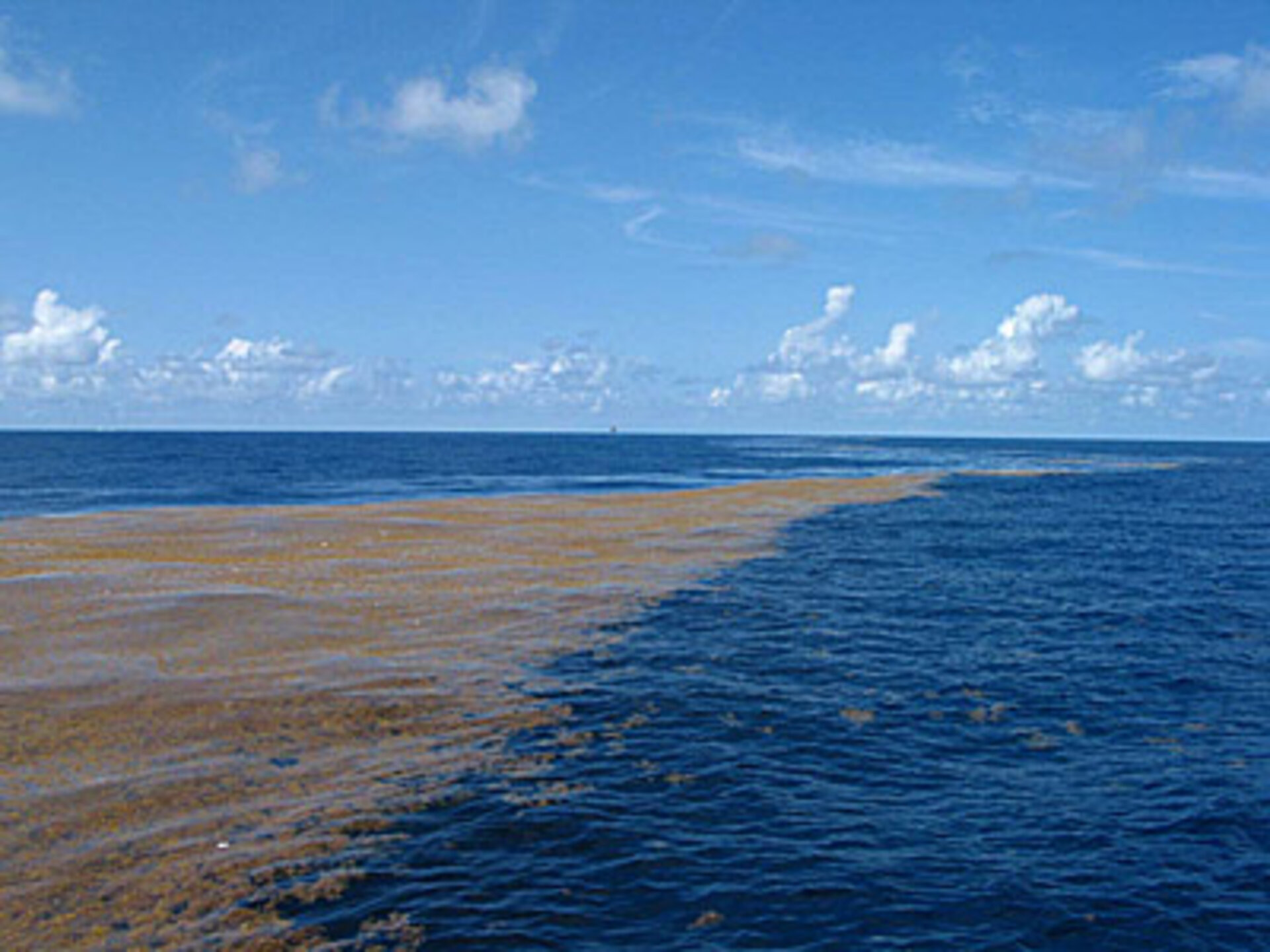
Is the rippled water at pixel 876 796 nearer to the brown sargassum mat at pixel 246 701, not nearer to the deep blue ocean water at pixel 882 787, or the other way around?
the deep blue ocean water at pixel 882 787

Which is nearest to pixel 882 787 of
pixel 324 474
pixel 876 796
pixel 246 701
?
pixel 876 796

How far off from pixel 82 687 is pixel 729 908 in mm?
17295

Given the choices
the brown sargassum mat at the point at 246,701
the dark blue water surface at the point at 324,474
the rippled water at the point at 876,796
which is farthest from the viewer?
the dark blue water surface at the point at 324,474

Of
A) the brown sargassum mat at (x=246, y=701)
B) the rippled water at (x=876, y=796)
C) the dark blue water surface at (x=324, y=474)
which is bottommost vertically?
the rippled water at (x=876, y=796)

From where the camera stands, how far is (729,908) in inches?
498

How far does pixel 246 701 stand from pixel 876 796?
1405cm

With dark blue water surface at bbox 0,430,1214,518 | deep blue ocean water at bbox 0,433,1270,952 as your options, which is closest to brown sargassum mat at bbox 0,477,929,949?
deep blue ocean water at bbox 0,433,1270,952

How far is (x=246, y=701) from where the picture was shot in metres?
21.0

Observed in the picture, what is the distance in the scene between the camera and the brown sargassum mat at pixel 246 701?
1265cm

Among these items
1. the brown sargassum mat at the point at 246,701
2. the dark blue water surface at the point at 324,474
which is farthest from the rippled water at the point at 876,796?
the dark blue water surface at the point at 324,474

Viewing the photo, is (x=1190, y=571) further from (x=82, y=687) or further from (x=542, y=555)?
(x=82, y=687)

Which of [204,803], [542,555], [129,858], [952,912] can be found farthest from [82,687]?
[542,555]

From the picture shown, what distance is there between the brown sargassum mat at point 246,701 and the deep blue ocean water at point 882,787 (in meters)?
1.26

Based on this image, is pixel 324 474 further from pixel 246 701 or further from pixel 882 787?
pixel 882 787
